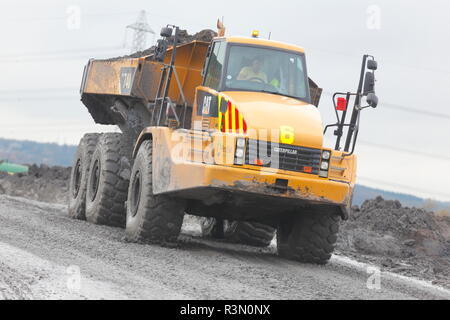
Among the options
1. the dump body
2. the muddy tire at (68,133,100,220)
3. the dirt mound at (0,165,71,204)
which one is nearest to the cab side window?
the dump body

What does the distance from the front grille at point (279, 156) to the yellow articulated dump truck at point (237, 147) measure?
0.5 inches

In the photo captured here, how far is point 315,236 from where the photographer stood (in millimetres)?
11820

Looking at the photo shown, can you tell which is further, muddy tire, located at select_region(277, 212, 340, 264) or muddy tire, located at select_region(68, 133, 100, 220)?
muddy tire, located at select_region(68, 133, 100, 220)

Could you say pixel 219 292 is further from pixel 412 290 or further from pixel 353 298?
pixel 412 290

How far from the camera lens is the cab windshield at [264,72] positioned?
11.5 m

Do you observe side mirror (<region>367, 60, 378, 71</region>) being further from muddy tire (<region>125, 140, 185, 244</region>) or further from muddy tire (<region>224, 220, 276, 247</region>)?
muddy tire (<region>224, 220, 276, 247</region>)

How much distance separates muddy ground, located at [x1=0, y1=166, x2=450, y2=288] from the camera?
559 inches

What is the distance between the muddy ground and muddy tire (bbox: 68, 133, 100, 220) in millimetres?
4615

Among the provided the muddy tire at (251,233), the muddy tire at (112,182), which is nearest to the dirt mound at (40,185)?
the muddy tire at (112,182)

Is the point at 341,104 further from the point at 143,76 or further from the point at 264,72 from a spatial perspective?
the point at 143,76

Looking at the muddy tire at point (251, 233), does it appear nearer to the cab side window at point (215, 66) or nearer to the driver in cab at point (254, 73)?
the cab side window at point (215, 66)

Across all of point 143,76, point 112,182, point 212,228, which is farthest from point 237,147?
point 212,228

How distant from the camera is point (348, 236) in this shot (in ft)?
58.0
